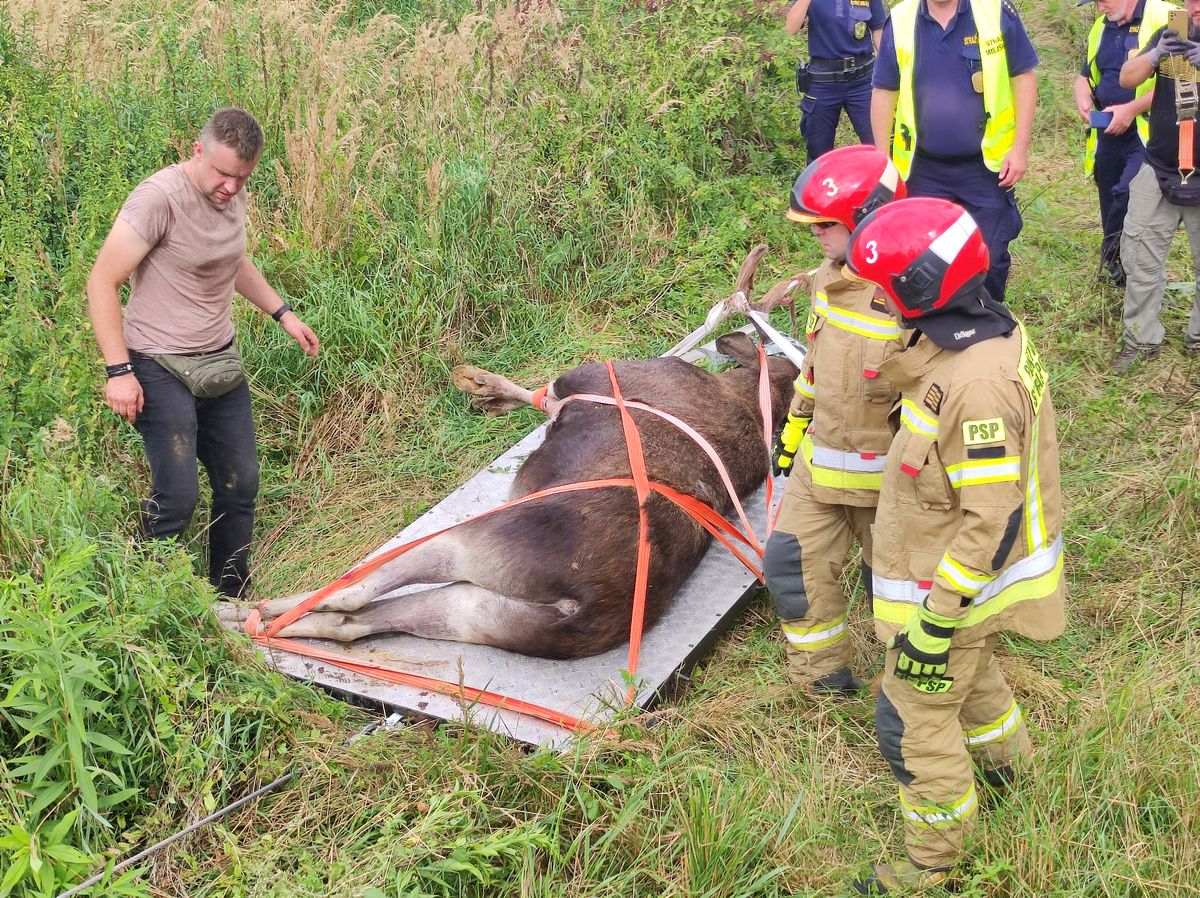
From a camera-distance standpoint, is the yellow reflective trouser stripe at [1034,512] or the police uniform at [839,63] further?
the police uniform at [839,63]

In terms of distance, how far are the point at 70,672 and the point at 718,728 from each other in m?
2.05

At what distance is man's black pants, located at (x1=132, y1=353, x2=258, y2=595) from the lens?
12.8 ft

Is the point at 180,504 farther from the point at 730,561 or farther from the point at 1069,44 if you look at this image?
the point at 1069,44

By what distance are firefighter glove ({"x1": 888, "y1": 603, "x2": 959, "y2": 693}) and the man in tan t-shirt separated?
8.91ft

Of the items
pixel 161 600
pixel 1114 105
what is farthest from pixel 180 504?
pixel 1114 105

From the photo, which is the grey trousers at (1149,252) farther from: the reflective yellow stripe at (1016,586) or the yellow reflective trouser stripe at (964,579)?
the yellow reflective trouser stripe at (964,579)

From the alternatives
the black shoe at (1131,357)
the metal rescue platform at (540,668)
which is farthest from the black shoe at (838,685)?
the black shoe at (1131,357)

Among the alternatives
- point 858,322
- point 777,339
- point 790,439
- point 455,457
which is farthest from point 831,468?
point 455,457

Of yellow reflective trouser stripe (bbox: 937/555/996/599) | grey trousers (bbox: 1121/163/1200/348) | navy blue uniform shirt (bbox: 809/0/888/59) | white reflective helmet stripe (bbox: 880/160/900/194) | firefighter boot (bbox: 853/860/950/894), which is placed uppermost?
white reflective helmet stripe (bbox: 880/160/900/194)

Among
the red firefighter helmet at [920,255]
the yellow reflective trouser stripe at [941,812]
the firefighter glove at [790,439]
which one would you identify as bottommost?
the yellow reflective trouser stripe at [941,812]

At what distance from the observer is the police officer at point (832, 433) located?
3.36 meters

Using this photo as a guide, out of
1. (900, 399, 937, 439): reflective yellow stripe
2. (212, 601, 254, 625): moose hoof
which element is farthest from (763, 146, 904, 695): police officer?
(212, 601, 254, 625): moose hoof

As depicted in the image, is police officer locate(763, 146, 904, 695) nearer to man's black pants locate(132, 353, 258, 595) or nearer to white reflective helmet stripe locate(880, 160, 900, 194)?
white reflective helmet stripe locate(880, 160, 900, 194)

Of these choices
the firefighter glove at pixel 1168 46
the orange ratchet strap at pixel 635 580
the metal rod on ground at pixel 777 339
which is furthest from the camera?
the firefighter glove at pixel 1168 46
